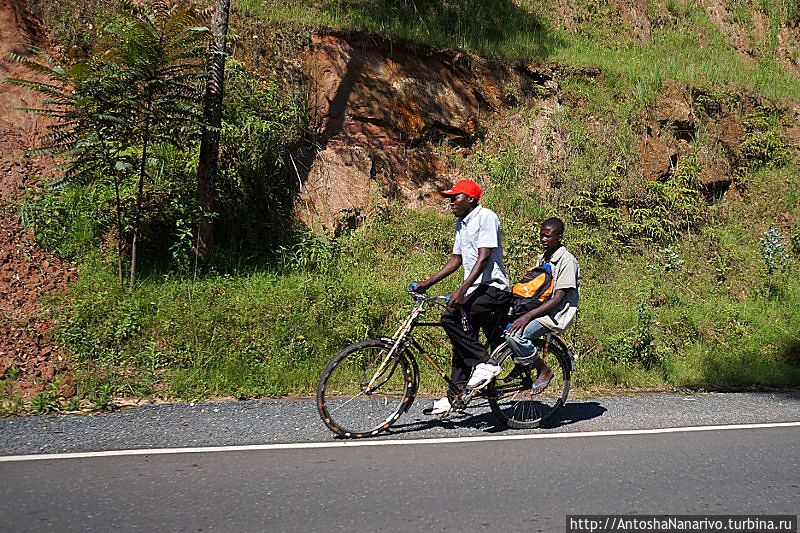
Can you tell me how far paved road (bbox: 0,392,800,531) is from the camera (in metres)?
4.25

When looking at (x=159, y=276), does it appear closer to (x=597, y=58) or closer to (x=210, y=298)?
(x=210, y=298)

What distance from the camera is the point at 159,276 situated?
9180mm

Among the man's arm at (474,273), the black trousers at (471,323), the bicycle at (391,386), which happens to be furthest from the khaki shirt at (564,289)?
the man's arm at (474,273)

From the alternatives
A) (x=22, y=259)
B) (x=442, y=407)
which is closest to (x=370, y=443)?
(x=442, y=407)

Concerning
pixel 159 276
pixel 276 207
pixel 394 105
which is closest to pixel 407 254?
pixel 276 207

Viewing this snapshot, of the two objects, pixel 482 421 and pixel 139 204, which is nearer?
pixel 482 421

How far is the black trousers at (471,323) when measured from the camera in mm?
6246

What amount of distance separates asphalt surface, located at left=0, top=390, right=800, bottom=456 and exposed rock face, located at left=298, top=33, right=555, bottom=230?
510cm

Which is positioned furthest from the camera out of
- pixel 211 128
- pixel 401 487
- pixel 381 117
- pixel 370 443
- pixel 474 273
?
pixel 381 117

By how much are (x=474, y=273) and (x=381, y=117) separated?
7.20m

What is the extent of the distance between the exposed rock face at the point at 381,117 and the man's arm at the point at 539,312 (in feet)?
18.4

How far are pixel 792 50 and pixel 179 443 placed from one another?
2012 cm

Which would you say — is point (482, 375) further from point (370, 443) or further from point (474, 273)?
point (370, 443)

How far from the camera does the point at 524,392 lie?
659 centimetres
